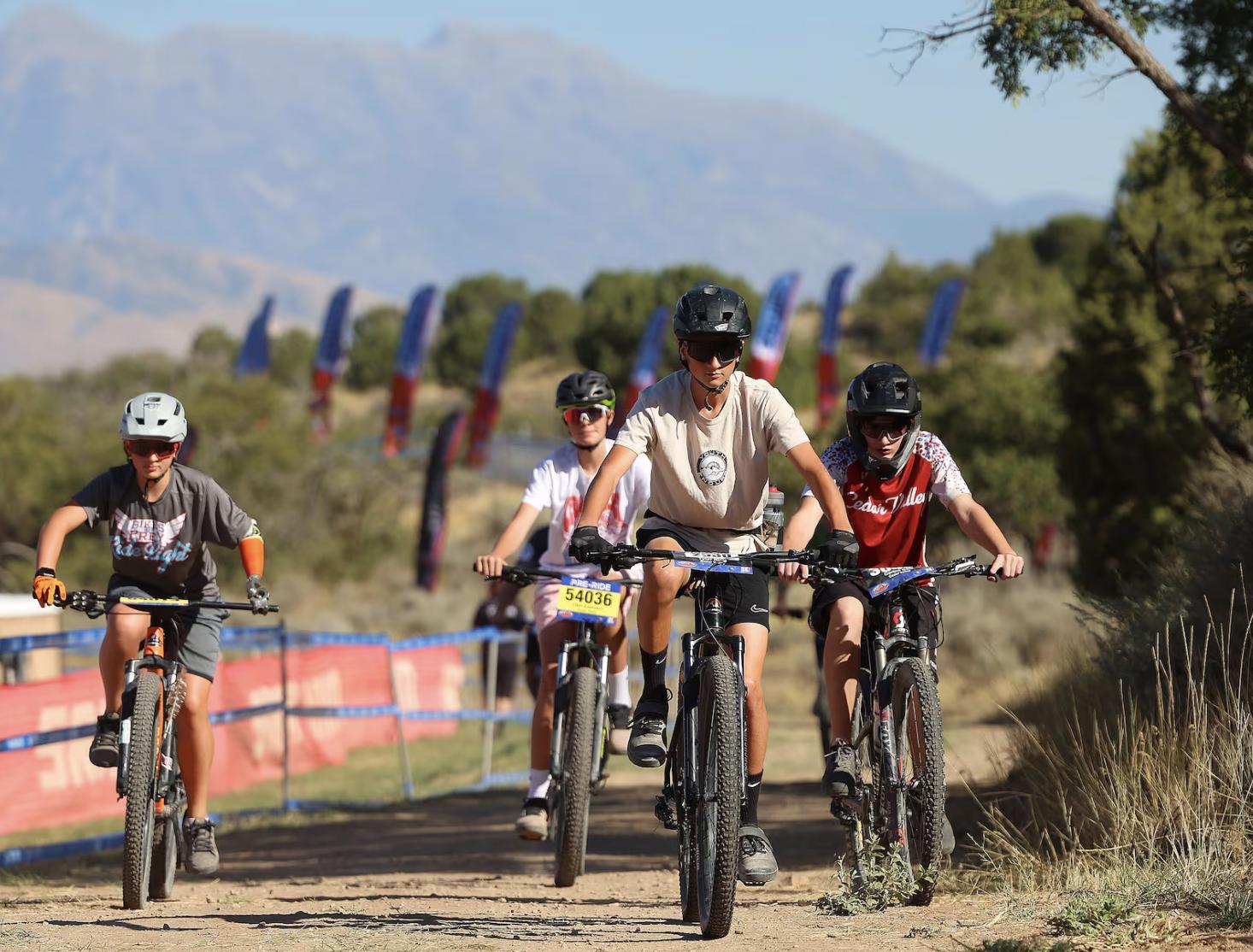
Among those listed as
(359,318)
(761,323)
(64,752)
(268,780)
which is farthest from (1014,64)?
(359,318)

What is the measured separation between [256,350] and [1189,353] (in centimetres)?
4713

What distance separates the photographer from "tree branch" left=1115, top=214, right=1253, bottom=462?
432 inches

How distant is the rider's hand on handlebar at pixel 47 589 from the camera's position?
7270 millimetres

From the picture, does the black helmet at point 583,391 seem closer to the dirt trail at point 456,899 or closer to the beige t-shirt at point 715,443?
the beige t-shirt at point 715,443

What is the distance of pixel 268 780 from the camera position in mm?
16219

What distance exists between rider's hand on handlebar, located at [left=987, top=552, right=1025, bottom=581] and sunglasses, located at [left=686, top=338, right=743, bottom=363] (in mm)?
1225

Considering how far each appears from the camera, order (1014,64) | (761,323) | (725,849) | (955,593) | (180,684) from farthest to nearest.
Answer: (761,323) < (955,593) < (1014,64) < (180,684) < (725,849)

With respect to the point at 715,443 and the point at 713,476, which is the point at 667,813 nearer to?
the point at 713,476

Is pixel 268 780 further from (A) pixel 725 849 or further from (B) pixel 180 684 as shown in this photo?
(A) pixel 725 849

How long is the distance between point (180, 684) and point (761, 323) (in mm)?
24345

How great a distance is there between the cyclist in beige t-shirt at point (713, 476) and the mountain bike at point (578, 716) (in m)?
1.32

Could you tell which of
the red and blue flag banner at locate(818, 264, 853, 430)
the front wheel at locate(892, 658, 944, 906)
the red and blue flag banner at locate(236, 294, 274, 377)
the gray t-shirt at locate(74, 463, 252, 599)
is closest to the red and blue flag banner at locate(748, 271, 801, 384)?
the red and blue flag banner at locate(818, 264, 853, 430)

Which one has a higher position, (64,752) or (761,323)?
(761,323)

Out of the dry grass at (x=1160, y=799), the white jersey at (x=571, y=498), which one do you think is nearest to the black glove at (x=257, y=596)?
the white jersey at (x=571, y=498)
